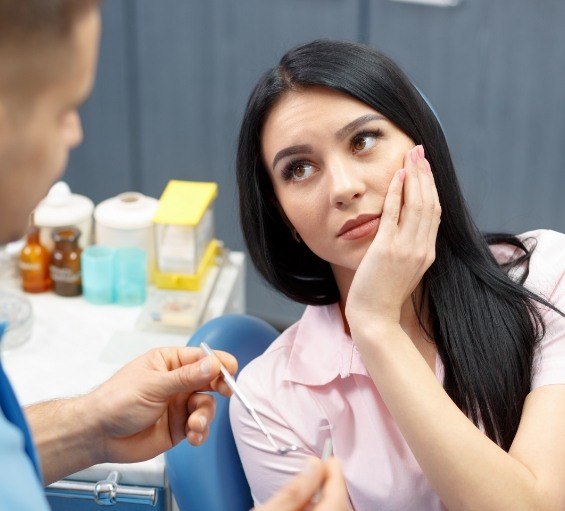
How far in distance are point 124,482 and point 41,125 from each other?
104 centimetres

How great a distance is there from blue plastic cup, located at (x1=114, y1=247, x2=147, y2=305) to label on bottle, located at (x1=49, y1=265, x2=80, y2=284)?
0.09 metres

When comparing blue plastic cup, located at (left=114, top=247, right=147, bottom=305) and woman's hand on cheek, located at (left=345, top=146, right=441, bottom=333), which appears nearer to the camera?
woman's hand on cheek, located at (left=345, top=146, right=441, bottom=333)

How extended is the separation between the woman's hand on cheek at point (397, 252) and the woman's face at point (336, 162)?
0.04m

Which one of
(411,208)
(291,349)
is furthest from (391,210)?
(291,349)

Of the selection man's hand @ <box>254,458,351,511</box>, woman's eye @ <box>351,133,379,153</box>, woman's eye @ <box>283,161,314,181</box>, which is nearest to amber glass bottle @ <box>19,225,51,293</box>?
woman's eye @ <box>283,161,314,181</box>

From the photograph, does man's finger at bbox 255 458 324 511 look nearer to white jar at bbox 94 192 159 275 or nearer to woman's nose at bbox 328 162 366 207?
woman's nose at bbox 328 162 366 207

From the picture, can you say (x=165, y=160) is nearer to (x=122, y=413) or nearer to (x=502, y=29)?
(x=502, y=29)

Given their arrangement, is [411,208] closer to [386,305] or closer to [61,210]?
[386,305]

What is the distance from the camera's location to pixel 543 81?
3.06m

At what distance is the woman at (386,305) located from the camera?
58.6 inches

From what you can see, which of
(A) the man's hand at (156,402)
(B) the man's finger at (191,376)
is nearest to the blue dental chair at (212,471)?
(A) the man's hand at (156,402)

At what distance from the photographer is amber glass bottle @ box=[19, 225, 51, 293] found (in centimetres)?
230

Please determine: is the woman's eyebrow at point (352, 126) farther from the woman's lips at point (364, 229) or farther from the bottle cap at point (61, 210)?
the bottle cap at point (61, 210)

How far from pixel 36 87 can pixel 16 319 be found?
1.33 meters
